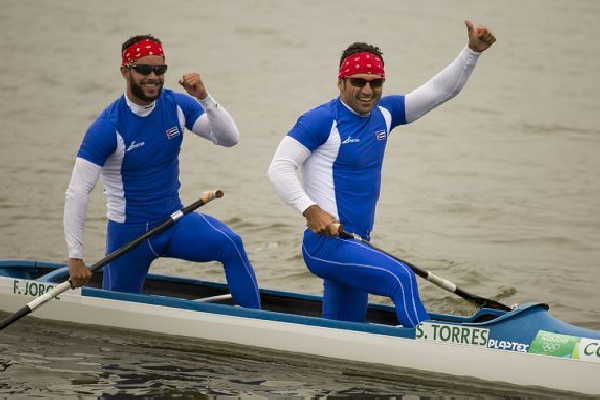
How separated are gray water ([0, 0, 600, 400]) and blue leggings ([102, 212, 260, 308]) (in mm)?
657

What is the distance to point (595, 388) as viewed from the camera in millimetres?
→ 11336

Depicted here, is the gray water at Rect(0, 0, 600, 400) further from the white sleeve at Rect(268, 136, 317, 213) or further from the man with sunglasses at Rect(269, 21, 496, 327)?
the white sleeve at Rect(268, 136, 317, 213)

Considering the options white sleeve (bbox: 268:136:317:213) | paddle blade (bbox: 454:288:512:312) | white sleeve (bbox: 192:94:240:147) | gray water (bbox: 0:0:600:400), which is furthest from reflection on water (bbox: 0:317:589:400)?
white sleeve (bbox: 192:94:240:147)

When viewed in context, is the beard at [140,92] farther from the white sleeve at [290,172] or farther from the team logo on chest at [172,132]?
the white sleeve at [290,172]

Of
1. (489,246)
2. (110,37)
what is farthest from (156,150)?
(110,37)

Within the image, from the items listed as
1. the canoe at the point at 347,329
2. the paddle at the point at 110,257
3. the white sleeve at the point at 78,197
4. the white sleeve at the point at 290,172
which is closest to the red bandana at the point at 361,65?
the white sleeve at the point at 290,172

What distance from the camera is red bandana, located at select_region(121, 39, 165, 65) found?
12.3 meters

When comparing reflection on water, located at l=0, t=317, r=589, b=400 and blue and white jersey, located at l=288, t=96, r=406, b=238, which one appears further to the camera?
reflection on water, located at l=0, t=317, r=589, b=400

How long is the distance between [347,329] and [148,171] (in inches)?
89.7

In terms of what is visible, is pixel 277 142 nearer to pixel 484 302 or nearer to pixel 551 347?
pixel 484 302

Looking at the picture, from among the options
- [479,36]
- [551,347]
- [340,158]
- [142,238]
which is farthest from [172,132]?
[551,347]

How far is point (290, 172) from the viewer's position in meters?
11.7

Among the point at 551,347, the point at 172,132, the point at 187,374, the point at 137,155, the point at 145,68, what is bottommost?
the point at 187,374

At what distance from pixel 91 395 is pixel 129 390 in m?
0.33
